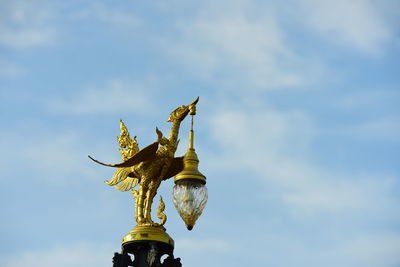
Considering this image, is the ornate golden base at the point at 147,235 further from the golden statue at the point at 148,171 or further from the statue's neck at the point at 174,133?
the statue's neck at the point at 174,133

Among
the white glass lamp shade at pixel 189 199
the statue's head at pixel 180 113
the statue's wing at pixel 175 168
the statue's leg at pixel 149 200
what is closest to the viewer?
the white glass lamp shade at pixel 189 199

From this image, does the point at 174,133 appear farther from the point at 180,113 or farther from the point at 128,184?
the point at 128,184

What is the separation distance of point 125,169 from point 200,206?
6.87 ft

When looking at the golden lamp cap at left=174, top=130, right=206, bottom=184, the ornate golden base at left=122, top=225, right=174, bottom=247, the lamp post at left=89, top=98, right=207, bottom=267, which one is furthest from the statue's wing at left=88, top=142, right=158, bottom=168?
the ornate golden base at left=122, top=225, right=174, bottom=247

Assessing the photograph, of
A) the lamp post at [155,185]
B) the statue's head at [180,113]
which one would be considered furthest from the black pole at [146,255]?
the statue's head at [180,113]

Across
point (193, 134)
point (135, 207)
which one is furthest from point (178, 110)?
point (135, 207)

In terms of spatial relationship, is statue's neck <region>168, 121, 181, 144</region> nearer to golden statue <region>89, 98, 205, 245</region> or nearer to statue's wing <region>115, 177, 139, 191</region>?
golden statue <region>89, 98, 205, 245</region>

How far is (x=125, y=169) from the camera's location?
2269cm

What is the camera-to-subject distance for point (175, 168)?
73.6 feet

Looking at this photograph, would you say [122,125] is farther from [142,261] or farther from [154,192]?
[142,261]

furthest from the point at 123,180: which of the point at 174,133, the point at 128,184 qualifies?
the point at 174,133

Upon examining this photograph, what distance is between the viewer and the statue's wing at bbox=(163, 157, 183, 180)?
22.3 m

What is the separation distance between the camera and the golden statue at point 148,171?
21.9m

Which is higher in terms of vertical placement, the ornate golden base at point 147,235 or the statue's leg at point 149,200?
the statue's leg at point 149,200
